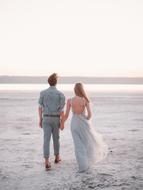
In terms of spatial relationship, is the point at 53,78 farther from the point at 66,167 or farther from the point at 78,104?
the point at 66,167

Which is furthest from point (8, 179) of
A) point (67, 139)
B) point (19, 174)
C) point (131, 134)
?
point (131, 134)

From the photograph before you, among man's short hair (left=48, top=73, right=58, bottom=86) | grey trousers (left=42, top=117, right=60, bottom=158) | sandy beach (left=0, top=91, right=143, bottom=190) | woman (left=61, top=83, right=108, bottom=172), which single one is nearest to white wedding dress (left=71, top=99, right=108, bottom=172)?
woman (left=61, top=83, right=108, bottom=172)

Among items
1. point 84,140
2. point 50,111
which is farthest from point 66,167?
point 50,111

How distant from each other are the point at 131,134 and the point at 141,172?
650 centimetres

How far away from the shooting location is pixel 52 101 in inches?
373

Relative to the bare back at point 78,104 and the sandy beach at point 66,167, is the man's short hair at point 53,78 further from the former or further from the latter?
the sandy beach at point 66,167

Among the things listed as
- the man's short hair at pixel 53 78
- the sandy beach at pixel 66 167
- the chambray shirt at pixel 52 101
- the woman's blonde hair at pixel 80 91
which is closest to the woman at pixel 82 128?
the woman's blonde hair at pixel 80 91

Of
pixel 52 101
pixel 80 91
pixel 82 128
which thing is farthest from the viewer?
pixel 52 101

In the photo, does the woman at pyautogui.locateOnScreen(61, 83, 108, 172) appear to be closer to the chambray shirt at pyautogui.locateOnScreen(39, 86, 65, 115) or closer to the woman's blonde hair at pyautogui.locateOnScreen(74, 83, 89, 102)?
the woman's blonde hair at pyautogui.locateOnScreen(74, 83, 89, 102)

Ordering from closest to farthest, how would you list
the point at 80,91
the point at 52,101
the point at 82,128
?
the point at 80,91, the point at 82,128, the point at 52,101

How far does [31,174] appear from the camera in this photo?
28.9ft

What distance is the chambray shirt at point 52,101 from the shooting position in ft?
31.0

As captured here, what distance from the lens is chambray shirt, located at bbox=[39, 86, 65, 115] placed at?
9438mm

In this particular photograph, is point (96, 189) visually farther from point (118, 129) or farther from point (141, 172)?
point (118, 129)
